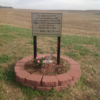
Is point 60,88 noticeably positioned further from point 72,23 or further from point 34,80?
point 72,23

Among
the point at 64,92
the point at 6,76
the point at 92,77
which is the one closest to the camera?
the point at 64,92

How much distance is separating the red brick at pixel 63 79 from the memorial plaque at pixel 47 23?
1150mm

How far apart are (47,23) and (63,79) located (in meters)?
1.52

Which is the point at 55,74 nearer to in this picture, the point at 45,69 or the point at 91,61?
the point at 45,69

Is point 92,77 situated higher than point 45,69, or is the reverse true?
point 45,69

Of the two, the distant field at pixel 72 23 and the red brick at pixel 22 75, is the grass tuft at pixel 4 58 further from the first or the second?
the distant field at pixel 72 23

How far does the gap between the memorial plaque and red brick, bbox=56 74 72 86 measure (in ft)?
3.77

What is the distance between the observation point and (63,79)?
280cm

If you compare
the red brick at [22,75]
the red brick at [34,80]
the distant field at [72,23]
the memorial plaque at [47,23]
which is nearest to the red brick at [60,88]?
the red brick at [34,80]

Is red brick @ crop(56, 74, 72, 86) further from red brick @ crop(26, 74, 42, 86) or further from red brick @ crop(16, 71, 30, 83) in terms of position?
red brick @ crop(16, 71, 30, 83)

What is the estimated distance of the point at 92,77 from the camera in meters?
3.48

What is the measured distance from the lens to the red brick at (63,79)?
108 inches

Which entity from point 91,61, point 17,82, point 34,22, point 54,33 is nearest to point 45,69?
point 17,82

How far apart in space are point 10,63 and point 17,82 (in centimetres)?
129
